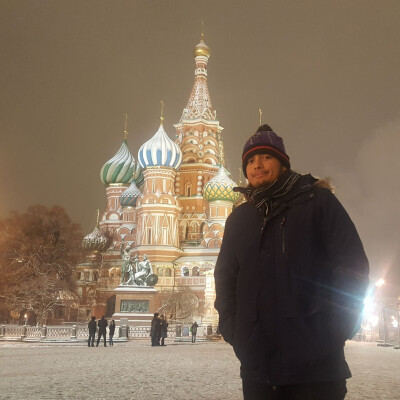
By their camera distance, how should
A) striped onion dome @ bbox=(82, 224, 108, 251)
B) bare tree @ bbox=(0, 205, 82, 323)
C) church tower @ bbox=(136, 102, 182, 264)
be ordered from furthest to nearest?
striped onion dome @ bbox=(82, 224, 108, 251), church tower @ bbox=(136, 102, 182, 264), bare tree @ bbox=(0, 205, 82, 323)

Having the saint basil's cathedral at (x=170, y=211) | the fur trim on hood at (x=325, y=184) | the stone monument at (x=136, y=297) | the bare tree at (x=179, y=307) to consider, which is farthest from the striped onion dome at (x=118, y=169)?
the fur trim on hood at (x=325, y=184)

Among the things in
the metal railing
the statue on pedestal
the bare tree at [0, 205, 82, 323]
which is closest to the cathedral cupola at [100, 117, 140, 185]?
the bare tree at [0, 205, 82, 323]

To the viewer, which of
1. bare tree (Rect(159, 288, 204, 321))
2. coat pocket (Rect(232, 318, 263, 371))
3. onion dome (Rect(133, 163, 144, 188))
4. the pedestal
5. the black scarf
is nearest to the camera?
coat pocket (Rect(232, 318, 263, 371))

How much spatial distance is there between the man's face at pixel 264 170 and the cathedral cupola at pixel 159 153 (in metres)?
51.2

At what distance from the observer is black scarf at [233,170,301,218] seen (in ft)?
7.97

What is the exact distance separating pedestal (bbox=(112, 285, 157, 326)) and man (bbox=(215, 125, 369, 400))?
27.1m

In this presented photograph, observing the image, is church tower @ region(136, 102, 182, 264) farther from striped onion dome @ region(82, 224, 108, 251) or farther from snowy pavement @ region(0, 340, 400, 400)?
snowy pavement @ region(0, 340, 400, 400)

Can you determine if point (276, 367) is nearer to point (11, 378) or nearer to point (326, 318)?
point (326, 318)

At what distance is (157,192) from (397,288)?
2432 cm

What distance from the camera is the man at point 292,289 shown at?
209cm

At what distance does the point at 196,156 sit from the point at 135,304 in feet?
110

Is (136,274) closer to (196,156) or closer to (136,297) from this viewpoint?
(136,297)

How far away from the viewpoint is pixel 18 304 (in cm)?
3278

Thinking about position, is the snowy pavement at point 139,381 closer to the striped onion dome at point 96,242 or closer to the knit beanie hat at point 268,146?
the knit beanie hat at point 268,146
